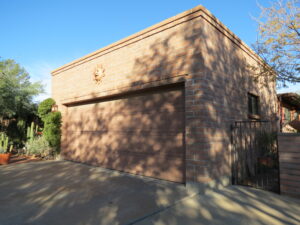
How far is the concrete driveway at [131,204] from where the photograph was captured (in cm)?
300

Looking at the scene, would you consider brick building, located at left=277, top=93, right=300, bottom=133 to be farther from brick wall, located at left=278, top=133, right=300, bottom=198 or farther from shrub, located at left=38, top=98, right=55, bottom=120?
shrub, located at left=38, top=98, right=55, bottom=120

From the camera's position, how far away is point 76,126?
324 inches

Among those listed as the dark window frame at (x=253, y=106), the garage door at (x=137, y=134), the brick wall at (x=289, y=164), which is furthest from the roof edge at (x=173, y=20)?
the brick wall at (x=289, y=164)

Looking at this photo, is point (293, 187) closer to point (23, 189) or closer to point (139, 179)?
point (139, 179)

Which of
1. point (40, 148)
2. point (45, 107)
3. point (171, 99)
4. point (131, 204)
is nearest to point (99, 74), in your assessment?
point (171, 99)

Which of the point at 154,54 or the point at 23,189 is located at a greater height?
the point at 154,54

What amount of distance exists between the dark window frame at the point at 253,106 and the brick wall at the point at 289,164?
2.58 metres

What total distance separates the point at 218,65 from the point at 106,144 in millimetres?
4343

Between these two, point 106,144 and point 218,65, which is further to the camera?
point 106,144

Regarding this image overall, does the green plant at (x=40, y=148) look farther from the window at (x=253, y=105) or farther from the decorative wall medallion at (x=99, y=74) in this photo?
the window at (x=253, y=105)

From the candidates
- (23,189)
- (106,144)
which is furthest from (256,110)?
(23,189)

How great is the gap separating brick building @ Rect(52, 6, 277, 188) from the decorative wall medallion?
1.4 inches

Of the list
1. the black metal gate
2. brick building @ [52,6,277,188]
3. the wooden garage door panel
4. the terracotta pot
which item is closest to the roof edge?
brick building @ [52,6,277,188]

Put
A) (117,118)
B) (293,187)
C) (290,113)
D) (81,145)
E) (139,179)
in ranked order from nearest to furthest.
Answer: (293,187)
(139,179)
(117,118)
(81,145)
(290,113)
